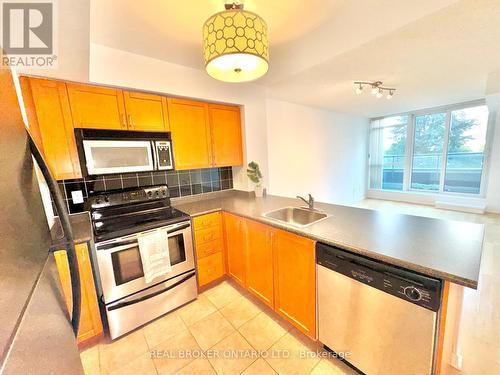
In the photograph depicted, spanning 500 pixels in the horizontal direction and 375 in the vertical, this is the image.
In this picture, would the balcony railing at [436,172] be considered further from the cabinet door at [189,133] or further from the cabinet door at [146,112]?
the cabinet door at [146,112]

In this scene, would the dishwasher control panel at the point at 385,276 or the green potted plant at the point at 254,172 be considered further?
the green potted plant at the point at 254,172

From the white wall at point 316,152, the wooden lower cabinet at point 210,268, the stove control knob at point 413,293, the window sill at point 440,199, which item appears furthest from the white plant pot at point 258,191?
the window sill at point 440,199

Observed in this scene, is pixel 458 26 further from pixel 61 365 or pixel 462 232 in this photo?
pixel 61 365

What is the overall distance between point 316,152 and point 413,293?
11.7 feet

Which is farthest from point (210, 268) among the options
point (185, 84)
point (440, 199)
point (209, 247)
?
point (440, 199)

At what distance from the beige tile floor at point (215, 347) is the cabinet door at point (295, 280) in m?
0.17

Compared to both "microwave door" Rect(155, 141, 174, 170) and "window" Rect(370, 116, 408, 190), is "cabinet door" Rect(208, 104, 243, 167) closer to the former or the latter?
"microwave door" Rect(155, 141, 174, 170)

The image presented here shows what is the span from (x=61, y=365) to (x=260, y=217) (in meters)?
1.48

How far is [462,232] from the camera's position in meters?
1.33

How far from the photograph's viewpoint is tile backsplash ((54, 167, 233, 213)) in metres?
1.91

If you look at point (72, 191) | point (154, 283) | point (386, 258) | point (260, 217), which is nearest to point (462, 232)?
point (386, 258)

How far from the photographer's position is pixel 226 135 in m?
2.66

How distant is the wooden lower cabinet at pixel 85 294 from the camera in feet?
5.01

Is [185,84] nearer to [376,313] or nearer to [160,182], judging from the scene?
[160,182]
